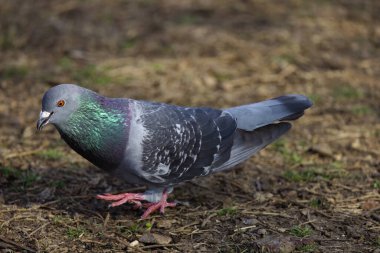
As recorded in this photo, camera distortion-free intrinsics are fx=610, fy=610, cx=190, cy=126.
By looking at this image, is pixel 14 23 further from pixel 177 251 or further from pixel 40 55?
pixel 177 251

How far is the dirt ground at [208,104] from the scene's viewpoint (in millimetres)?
4246

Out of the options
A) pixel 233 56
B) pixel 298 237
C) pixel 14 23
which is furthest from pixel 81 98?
pixel 14 23

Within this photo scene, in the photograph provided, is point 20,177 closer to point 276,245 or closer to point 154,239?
point 154,239

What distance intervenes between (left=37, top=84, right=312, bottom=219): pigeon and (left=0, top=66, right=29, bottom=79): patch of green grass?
10.2 ft

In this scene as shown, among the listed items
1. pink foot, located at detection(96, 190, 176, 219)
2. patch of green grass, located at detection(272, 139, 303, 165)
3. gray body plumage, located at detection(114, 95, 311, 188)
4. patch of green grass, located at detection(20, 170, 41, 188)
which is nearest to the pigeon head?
gray body plumage, located at detection(114, 95, 311, 188)

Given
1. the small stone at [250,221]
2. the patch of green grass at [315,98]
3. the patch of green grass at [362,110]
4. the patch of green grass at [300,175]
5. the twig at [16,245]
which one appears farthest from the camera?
the patch of green grass at [315,98]

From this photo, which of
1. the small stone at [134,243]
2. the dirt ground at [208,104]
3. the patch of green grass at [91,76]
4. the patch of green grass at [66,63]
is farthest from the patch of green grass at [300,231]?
the patch of green grass at [66,63]

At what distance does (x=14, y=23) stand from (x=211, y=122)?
4703 mm

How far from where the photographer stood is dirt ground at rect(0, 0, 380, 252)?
425 cm

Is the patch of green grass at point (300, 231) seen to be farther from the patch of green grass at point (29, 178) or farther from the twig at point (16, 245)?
the patch of green grass at point (29, 178)

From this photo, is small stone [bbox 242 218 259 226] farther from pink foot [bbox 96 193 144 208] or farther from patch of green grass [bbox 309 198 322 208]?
pink foot [bbox 96 193 144 208]

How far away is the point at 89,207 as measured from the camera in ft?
15.3

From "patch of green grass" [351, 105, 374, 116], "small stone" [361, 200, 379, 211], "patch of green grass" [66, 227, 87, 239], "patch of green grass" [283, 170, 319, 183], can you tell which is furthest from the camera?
"patch of green grass" [351, 105, 374, 116]

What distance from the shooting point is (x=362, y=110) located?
636cm
